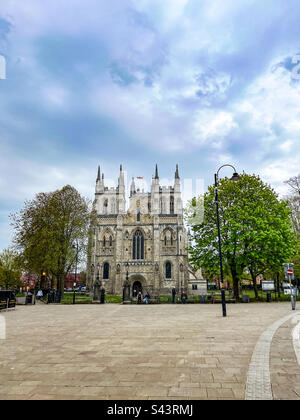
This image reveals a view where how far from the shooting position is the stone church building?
48.1 meters

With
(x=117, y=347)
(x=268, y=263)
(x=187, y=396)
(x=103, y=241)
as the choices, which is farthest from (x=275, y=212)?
(x=103, y=241)

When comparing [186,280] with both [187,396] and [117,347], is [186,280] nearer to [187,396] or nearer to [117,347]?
[117,347]

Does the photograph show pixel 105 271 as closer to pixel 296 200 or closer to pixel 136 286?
pixel 136 286

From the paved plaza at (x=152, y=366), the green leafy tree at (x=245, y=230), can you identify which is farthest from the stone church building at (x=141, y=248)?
the paved plaza at (x=152, y=366)

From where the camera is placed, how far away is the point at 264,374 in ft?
15.2

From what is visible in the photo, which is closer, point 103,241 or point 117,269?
point 117,269

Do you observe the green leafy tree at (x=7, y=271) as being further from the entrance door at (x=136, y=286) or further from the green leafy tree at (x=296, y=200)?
the green leafy tree at (x=296, y=200)

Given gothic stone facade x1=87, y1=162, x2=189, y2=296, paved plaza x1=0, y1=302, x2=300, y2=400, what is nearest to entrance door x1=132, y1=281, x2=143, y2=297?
gothic stone facade x1=87, y1=162, x2=189, y2=296

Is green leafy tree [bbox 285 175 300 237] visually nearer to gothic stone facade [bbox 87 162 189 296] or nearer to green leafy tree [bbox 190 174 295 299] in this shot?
green leafy tree [bbox 190 174 295 299]

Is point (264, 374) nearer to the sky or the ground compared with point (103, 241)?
nearer to the ground

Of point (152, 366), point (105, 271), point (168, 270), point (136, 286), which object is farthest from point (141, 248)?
point (152, 366)

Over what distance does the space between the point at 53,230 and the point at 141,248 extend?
23386mm

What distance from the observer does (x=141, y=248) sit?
50.9 meters

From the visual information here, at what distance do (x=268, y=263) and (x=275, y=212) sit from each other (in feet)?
15.9
